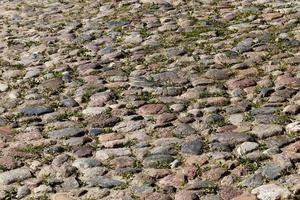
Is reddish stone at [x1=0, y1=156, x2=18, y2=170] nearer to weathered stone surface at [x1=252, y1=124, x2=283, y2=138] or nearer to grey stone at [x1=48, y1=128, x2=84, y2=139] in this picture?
grey stone at [x1=48, y1=128, x2=84, y2=139]

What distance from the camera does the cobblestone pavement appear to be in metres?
5.35

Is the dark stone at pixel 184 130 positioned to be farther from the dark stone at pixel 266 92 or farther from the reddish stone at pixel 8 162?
the reddish stone at pixel 8 162

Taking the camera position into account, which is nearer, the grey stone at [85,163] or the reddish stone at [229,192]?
the reddish stone at [229,192]

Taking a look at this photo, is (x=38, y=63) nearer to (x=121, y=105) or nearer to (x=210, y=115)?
(x=121, y=105)

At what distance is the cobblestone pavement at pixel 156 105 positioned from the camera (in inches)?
211

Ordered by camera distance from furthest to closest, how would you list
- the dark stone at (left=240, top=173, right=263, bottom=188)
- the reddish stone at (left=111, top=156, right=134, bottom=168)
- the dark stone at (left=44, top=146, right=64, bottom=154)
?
the dark stone at (left=44, top=146, right=64, bottom=154) → the reddish stone at (left=111, top=156, right=134, bottom=168) → the dark stone at (left=240, top=173, right=263, bottom=188)

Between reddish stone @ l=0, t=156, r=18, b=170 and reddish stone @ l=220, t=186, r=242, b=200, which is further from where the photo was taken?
reddish stone @ l=0, t=156, r=18, b=170

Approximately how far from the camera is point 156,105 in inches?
274

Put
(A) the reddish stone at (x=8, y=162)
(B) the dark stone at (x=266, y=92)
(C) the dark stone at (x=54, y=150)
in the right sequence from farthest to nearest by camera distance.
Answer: (B) the dark stone at (x=266, y=92) → (C) the dark stone at (x=54, y=150) → (A) the reddish stone at (x=8, y=162)

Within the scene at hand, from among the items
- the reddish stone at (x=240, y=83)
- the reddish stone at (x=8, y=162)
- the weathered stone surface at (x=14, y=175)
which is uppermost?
the weathered stone surface at (x=14, y=175)

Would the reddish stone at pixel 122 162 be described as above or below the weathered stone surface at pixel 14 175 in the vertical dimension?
below

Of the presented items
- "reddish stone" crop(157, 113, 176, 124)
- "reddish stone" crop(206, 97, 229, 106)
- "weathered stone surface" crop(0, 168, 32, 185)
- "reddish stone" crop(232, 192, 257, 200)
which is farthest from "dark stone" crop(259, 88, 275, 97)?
"weathered stone surface" crop(0, 168, 32, 185)

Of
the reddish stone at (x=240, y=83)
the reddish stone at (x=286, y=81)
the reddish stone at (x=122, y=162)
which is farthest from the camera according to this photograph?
the reddish stone at (x=240, y=83)

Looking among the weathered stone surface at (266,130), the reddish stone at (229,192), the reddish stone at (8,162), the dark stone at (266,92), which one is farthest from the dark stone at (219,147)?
the reddish stone at (8,162)
